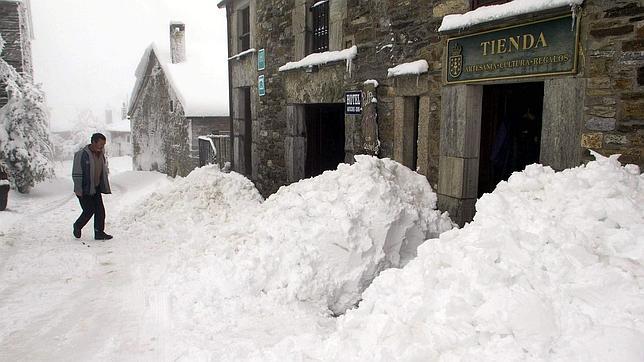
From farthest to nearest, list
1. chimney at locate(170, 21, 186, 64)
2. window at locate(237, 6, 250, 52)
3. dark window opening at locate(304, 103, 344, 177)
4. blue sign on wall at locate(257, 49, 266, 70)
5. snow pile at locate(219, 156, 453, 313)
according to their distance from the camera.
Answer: chimney at locate(170, 21, 186, 64) < window at locate(237, 6, 250, 52) < blue sign on wall at locate(257, 49, 266, 70) < dark window opening at locate(304, 103, 344, 177) < snow pile at locate(219, 156, 453, 313)

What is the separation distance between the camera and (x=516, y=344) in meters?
2.29

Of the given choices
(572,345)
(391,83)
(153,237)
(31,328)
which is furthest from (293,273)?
(153,237)

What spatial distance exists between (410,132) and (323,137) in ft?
10.5

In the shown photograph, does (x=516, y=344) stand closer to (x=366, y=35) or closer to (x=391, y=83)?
(x=391, y=83)

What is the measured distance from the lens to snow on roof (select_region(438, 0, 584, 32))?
386 cm

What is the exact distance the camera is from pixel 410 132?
570cm

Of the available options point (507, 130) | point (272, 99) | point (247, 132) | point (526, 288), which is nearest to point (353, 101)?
Result: point (507, 130)

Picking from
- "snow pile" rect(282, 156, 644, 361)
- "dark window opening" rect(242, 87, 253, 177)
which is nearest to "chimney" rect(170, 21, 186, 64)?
"dark window opening" rect(242, 87, 253, 177)

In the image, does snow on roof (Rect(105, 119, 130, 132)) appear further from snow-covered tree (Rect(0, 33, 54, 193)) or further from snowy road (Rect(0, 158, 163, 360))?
snowy road (Rect(0, 158, 163, 360))

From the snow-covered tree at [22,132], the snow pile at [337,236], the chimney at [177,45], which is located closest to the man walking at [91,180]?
the snow pile at [337,236]

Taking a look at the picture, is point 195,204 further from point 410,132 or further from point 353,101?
point 410,132

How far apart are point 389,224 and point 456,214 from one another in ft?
3.32

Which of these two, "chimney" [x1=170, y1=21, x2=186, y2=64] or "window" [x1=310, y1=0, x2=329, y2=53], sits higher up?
"chimney" [x1=170, y1=21, x2=186, y2=64]

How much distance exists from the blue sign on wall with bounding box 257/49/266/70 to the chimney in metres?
10.1
